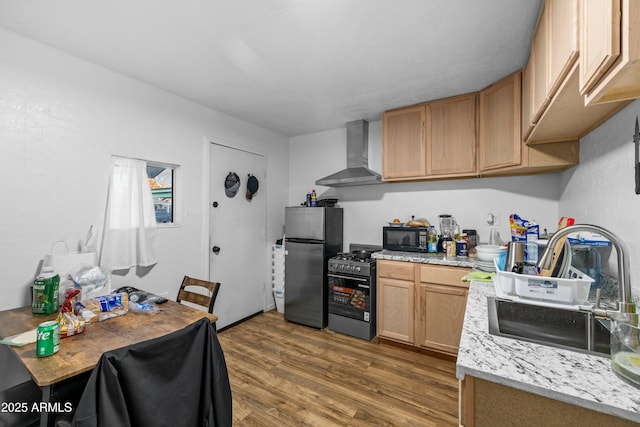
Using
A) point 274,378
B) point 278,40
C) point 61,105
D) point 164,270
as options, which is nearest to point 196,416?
point 274,378

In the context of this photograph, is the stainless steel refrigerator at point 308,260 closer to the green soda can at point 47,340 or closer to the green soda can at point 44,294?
the green soda can at point 44,294

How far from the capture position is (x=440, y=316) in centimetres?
245

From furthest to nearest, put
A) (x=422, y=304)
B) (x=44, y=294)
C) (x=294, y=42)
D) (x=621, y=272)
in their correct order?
1. (x=422, y=304)
2. (x=294, y=42)
3. (x=44, y=294)
4. (x=621, y=272)

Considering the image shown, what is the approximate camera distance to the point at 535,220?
2.55 metres

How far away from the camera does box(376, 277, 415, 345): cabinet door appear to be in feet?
8.55

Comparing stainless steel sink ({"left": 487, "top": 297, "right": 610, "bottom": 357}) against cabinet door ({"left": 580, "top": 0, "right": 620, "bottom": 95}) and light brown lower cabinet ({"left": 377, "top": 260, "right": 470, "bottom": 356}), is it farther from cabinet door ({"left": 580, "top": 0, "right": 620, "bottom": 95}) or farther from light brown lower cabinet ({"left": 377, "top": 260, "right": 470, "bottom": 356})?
light brown lower cabinet ({"left": 377, "top": 260, "right": 470, "bottom": 356})

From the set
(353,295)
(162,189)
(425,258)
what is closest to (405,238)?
(425,258)

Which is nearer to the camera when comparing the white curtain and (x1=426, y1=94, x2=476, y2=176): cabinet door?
the white curtain

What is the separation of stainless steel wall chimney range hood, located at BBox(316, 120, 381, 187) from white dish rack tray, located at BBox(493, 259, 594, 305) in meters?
2.10

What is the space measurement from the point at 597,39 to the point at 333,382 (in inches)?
94.0

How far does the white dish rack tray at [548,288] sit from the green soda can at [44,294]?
2.46 m

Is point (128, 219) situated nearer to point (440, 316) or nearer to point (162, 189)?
point (162, 189)

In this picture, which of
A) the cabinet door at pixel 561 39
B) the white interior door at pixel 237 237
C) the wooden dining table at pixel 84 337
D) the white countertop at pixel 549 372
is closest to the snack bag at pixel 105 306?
the wooden dining table at pixel 84 337

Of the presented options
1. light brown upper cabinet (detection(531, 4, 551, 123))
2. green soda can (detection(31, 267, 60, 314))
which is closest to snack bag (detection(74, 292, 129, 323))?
green soda can (detection(31, 267, 60, 314))
